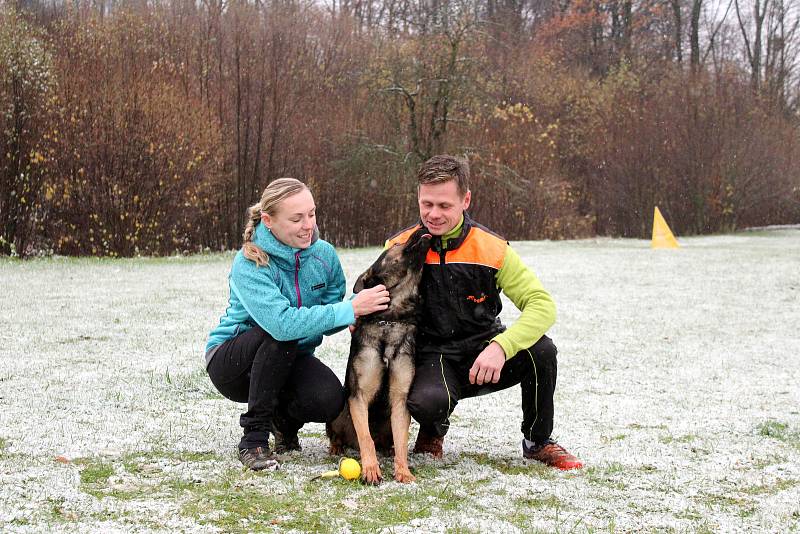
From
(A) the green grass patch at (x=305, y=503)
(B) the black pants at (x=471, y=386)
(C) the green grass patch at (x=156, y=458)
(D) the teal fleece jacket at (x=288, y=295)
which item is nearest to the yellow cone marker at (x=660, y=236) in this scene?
(B) the black pants at (x=471, y=386)

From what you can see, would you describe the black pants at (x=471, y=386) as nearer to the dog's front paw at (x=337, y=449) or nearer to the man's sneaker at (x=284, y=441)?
the dog's front paw at (x=337, y=449)

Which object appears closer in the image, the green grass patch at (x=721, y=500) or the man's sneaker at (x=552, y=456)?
the green grass patch at (x=721, y=500)

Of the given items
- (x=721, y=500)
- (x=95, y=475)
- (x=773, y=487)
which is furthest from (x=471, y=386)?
(x=95, y=475)

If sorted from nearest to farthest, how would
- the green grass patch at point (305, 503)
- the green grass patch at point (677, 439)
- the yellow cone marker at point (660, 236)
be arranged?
the green grass patch at point (305, 503)
the green grass patch at point (677, 439)
the yellow cone marker at point (660, 236)

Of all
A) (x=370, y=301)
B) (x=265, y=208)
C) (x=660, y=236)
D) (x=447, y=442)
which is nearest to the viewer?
(x=370, y=301)

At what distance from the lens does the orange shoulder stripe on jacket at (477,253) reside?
13.2 feet

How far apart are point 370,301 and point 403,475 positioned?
0.76 m

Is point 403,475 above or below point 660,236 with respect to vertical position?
below

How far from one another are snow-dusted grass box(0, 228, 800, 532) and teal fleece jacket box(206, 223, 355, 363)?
613mm

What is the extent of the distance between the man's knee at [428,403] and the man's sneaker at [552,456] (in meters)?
0.59

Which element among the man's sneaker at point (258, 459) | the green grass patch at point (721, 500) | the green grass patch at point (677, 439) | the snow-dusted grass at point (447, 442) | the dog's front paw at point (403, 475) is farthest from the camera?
the green grass patch at point (677, 439)

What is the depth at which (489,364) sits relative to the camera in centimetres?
380

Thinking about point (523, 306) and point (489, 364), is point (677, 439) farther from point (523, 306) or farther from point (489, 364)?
point (489, 364)

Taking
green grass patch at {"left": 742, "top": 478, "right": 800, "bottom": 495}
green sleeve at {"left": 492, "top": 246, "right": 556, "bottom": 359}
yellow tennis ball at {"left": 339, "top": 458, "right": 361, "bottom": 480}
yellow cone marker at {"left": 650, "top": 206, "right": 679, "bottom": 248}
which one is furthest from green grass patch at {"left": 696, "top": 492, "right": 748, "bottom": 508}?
yellow cone marker at {"left": 650, "top": 206, "right": 679, "bottom": 248}
